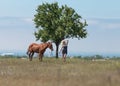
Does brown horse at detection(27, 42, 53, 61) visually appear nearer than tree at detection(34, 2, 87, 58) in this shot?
Yes

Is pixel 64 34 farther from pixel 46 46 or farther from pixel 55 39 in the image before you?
pixel 46 46

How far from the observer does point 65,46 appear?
42.2 metres

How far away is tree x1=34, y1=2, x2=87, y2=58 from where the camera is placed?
246 feet

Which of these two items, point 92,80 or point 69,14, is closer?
point 92,80

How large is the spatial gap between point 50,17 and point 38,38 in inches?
137

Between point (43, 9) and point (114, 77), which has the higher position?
point (43, 9)

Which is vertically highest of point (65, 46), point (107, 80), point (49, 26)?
point (49, 26)

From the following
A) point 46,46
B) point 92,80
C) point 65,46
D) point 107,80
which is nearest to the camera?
point 107,80

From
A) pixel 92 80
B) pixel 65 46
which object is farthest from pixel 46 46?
pixel 92 80

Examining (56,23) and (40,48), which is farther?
(56,23)

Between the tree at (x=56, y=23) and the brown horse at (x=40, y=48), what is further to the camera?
the tree at (x=56, y=23)

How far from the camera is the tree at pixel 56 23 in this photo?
246 ft

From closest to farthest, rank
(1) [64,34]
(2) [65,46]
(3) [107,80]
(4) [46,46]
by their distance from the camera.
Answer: (3) [107,80], (2) [65,46], (4) [46,46], (1) [64,34]

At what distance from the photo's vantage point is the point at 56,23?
75.6 meters
